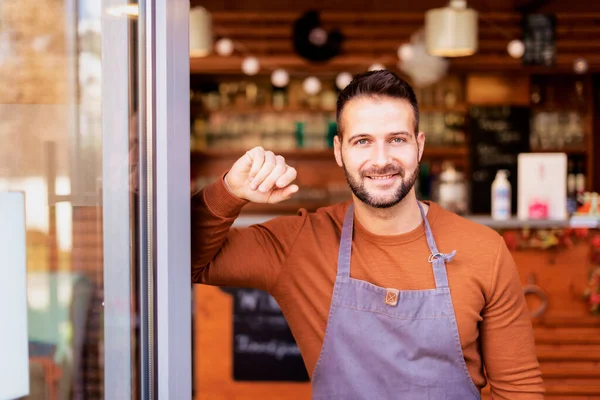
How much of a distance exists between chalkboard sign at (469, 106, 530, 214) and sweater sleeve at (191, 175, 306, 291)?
4.83 meters

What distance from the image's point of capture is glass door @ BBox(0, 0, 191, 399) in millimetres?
1114

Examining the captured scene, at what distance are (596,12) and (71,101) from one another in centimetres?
609

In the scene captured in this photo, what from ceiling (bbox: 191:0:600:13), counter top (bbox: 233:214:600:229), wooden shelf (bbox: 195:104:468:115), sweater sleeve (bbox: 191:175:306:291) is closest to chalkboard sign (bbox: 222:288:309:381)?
counter top (bbox: 233:214:600:229)

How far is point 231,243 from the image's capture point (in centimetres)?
189

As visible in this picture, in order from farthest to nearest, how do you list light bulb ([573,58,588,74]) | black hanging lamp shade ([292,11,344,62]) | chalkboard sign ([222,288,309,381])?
light bulb ([573,58,588,74]), black hanging lamp shade ([292,11,344,62]), chalkboard sign ([222,288,309,381])

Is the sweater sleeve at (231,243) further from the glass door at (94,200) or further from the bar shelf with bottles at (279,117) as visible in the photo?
the bar shelf with bottles at (279,117)

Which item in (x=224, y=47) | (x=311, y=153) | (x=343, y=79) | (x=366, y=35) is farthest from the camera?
(x=311, y=153)

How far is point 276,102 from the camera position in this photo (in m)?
6.60

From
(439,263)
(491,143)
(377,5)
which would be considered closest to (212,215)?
(439,263)

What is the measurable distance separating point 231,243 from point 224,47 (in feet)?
13.4

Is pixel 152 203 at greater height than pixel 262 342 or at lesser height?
greater

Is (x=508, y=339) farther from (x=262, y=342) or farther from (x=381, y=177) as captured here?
(x=262, y=342)

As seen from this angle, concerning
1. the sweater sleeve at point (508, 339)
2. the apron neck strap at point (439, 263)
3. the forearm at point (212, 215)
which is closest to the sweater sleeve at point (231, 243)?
the forearm at point (212, 215)

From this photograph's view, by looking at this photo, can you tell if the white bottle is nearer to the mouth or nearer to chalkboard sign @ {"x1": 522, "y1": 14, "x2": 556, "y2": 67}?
chalkboard sign @ {"x1": 522, "y1": 14, "x2": 556, "y2": 67}
